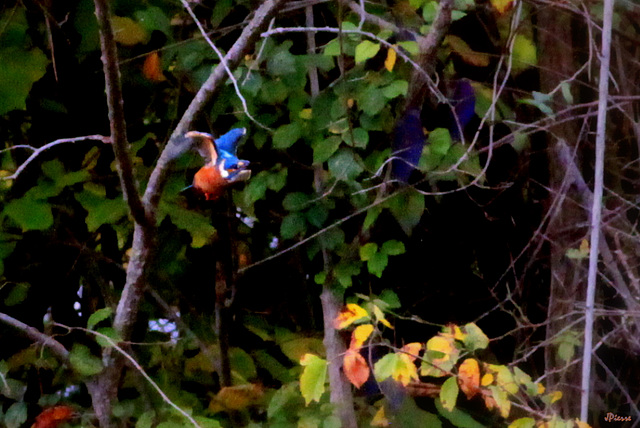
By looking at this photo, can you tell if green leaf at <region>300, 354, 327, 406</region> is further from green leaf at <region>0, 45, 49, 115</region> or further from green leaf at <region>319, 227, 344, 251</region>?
green leaf at <region>0, 45, 49, 115</region>

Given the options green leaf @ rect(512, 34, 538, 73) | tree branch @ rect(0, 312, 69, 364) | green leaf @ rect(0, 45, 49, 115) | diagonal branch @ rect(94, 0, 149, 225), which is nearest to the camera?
diagonal branch @ rect(94, 0, 149, 225)

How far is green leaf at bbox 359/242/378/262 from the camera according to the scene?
112 cm

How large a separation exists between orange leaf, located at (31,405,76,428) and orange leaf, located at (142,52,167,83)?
670 millimetres

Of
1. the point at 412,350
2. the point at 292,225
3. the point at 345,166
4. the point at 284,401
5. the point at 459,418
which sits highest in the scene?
the point at 345,166

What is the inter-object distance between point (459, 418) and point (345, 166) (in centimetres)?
61

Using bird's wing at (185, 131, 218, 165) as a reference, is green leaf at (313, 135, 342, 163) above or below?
below

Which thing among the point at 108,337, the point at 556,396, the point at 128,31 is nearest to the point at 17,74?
the point at 128,31

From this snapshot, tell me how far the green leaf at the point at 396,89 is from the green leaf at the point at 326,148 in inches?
4.6

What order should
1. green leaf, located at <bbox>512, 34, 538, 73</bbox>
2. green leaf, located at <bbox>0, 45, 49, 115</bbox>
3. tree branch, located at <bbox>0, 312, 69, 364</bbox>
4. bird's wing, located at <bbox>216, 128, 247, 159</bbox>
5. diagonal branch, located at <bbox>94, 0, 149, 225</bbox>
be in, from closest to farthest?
diagonal branch, located at <bbox>94, 0, 149, 225</bbox>
bird's wing, located at <bbox>216, 128, 247, 159</bbox>
tree branch, located at <bbox>0, 312, 69, 364</bbox>
green leaf, located at <bbox>0, 45, 49, 115</bbox>
green leaf, located at <bbox>512, 34, 538, 73</bbox>

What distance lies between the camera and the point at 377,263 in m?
1.11

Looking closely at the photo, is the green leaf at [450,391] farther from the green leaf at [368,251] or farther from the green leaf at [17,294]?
the green leaf at [17,294]

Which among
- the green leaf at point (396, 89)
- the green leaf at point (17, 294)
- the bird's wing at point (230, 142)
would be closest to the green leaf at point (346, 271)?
the green leaf at point (396, 89)

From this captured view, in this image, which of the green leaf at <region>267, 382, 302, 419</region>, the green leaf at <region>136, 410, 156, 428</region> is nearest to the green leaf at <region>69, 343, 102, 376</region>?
the green leaf at <region>136, 410, 156, 428</region>

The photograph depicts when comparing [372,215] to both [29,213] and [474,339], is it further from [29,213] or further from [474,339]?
[29,213]
